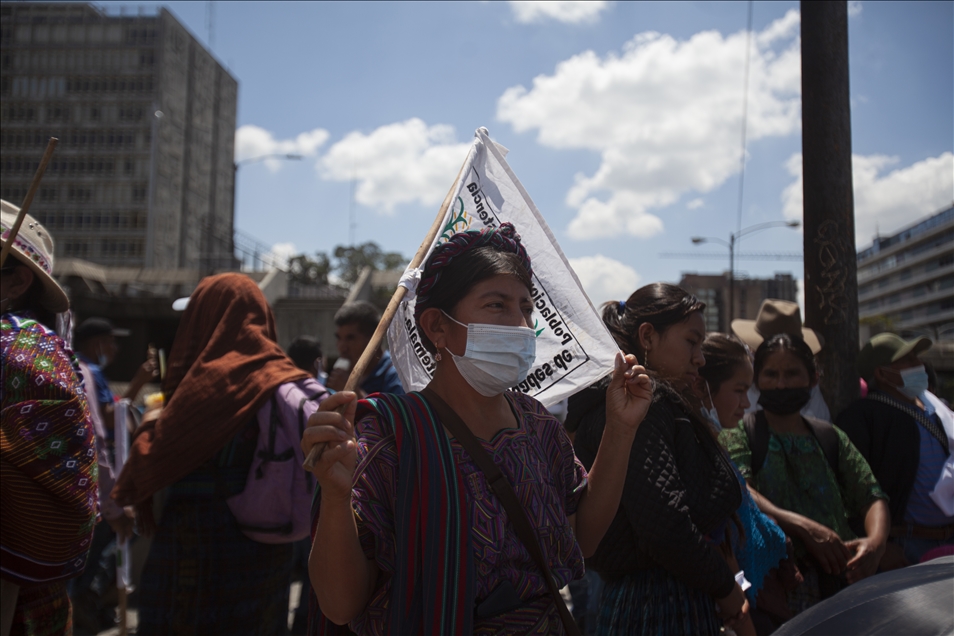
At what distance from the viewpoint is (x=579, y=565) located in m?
1.79

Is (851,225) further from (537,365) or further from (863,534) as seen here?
(537,365)

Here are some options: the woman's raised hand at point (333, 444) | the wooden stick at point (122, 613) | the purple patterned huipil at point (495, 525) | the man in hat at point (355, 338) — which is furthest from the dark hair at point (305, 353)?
the woman's raised hand at point (333, 444)

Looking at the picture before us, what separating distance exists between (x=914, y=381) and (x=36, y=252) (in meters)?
4.39

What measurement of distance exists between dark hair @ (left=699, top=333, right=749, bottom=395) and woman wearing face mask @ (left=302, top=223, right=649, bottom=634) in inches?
53.7

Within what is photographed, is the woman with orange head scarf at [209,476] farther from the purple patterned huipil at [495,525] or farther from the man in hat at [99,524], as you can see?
the man in hat at [99,524]

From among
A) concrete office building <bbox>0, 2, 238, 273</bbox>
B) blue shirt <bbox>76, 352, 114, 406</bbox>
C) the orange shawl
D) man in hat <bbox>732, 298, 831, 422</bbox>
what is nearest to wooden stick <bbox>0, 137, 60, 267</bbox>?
the orange shawl

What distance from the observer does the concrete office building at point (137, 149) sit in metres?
43.8

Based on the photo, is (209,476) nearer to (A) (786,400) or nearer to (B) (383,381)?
(B) (383,381)

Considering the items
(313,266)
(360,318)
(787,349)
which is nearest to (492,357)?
(787,349)

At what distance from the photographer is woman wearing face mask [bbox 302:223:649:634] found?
1.47 metres

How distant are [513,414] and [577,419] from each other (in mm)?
914

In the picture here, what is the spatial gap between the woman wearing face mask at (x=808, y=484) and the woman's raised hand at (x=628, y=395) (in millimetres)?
1391

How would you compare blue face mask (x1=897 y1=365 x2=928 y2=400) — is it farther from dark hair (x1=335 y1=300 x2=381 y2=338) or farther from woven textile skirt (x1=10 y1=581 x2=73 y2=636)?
woven textile skirt (x1=10 y1=581 x2=73 y2=636)

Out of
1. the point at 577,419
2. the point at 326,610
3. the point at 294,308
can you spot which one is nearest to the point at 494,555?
the point at 326,610
